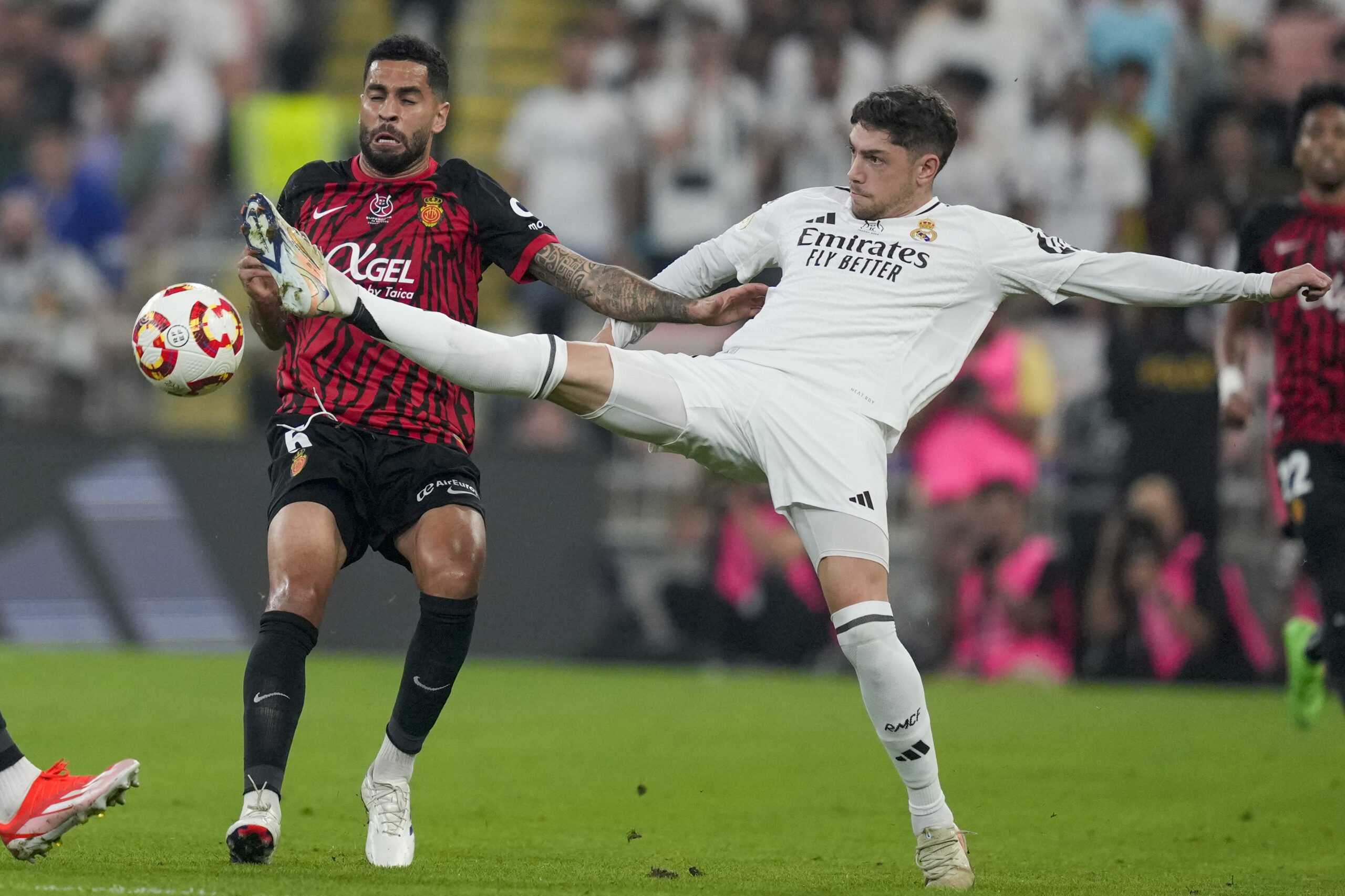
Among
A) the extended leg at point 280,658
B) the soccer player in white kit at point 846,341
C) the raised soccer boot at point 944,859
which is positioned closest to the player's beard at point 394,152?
the soccer player in white kit at point 846,341

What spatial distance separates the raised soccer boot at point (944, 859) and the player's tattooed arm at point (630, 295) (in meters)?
1.75

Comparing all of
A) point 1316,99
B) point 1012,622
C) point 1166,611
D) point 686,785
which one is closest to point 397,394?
point 686,785

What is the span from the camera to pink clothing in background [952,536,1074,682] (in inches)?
526

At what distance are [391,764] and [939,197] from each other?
8.53 m

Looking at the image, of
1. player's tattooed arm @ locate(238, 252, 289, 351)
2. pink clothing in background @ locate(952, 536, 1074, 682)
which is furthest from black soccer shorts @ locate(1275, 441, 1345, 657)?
pink clothing in background @ locate(952, 536, 1074, 682)

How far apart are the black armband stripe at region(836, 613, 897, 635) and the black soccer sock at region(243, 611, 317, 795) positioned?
5.43ft

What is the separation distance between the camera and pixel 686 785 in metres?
8.44

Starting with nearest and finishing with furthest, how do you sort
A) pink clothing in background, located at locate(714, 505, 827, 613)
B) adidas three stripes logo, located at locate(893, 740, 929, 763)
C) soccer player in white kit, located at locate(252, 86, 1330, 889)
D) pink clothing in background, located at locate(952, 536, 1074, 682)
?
soccer player in white kit, located at locate(252, 86, 1330, 889)
adidas three stripes logo, located at locate(893, 740, 929, 763)
pink clothing in background, located at locate(952, 536, 1074, 682)
pink clothing in background, located at locate(714, 505, 827, 613)

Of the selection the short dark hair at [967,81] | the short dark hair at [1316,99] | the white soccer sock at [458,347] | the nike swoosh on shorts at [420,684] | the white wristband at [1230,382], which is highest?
the short dark hair at [967,81]

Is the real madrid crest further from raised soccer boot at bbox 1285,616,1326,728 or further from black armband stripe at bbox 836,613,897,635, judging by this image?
raised soccer boot at bbox 1285,616,1326,728

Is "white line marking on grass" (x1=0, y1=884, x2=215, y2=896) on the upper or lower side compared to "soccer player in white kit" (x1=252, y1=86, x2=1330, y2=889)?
lower

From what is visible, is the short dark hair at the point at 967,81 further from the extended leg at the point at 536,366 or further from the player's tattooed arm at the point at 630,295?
the extended leg at the point at 536,366

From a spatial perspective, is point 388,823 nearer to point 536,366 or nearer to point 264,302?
point 536,366

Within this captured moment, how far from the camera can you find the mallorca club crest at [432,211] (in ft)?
21.1
